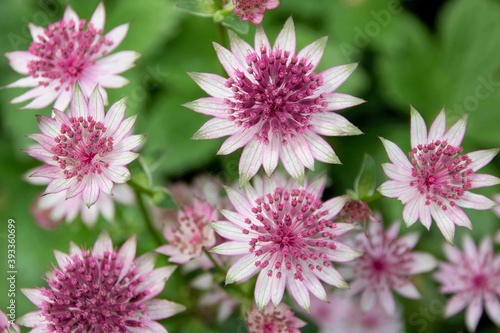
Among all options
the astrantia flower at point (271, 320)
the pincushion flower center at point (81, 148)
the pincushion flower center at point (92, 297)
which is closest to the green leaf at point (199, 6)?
the pincushion flower center at point (81, 148)

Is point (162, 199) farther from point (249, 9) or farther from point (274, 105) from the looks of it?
point (249, 9)

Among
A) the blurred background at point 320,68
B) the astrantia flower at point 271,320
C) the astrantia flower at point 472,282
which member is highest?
the blurred background at point 320,68

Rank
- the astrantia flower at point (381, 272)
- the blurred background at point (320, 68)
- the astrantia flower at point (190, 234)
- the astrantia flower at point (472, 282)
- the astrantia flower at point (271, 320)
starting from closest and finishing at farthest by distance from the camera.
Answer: the astrantia flower at point (271, 320) → the astrantia flower at point (190, 234) → the astrantia flower at point (381, 272) → the astrantia flower at point (472, 282) → the blurred background at point (320, 68)

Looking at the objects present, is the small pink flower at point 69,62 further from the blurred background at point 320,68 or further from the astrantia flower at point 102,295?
the blurred background at point 320,68

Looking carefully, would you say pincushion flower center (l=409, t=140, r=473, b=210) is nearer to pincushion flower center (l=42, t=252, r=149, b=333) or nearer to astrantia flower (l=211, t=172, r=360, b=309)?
astrantia flower (l=211, t=172, r=360, b=309)

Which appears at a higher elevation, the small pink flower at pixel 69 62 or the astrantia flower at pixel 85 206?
the small pink flower at pixel 69 62

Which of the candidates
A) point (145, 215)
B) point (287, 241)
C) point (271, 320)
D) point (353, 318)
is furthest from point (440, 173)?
point (353, 318)

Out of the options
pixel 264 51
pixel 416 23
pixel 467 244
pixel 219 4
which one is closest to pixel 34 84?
pixel 219 4
